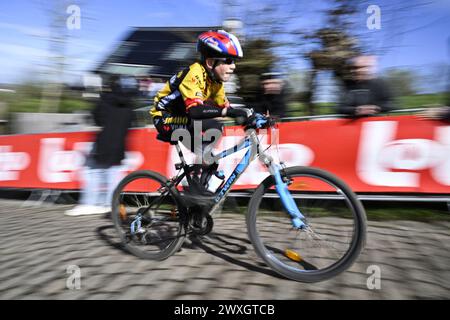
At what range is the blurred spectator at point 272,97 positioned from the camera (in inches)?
210

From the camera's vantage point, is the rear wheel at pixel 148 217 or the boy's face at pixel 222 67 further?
the rear wheel at pixel 148 217

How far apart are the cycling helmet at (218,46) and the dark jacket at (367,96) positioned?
2163mm

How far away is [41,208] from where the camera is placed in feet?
20.9

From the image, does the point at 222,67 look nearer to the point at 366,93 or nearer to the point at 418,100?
the point at 366,93

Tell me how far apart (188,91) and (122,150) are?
9.25 ft

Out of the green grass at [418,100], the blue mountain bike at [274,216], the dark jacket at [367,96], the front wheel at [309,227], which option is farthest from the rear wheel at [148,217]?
the green grass at [418,100]

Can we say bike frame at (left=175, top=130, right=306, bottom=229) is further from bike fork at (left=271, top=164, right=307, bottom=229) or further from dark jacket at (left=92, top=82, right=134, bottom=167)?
dark jacket at (left=92, top=82, right=134, bottom=167)

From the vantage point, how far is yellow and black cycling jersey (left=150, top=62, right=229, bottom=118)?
3.30 meters

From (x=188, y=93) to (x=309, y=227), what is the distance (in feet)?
4.85

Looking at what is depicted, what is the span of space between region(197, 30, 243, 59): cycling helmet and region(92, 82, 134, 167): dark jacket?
2.66 meters

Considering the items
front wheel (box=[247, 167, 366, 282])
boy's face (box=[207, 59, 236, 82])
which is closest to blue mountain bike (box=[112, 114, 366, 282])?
front wheel (box=[247, 167, 366, 282])

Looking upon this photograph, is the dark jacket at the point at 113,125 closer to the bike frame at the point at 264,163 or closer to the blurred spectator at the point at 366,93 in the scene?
the bike frame at the point at 264,163

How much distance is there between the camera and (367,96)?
4914 mm
